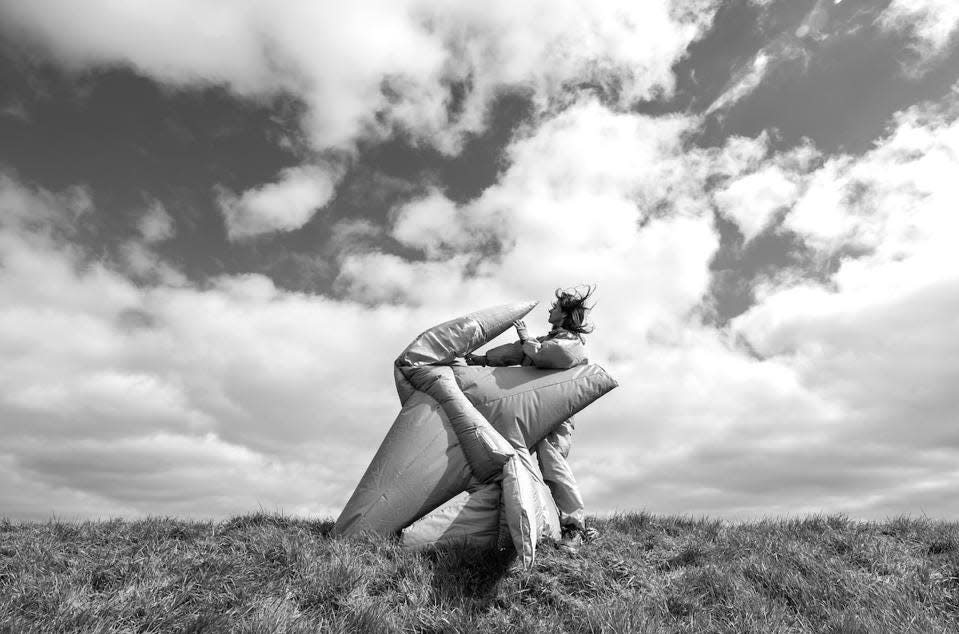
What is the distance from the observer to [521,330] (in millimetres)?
7465

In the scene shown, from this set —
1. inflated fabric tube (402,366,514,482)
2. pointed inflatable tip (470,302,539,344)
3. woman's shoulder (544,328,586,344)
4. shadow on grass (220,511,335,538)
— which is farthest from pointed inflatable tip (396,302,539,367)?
shadow on grass (220,511,335,538)

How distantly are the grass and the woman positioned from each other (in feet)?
1.39

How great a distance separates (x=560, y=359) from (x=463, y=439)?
1444mm

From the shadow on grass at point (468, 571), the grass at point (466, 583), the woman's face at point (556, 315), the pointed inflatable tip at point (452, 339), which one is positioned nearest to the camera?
the grass at point (466, 583)

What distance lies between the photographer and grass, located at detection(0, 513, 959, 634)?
4281mm

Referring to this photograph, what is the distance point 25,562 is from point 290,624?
2822 mm

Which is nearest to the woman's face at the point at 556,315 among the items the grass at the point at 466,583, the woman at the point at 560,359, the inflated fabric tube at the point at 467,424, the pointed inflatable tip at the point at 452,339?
the woman at the point at 560,359

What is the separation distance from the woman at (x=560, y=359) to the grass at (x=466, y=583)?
0.42 metres

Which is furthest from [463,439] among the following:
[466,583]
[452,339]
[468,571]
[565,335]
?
[565,335]

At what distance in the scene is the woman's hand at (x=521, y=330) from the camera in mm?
7383

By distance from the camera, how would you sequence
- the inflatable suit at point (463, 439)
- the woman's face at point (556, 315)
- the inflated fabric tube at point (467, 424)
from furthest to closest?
the woman's face at point (556, 315) → the inflated fabric tube at point (467, 424) → the inflatable suit at point (463, 439)

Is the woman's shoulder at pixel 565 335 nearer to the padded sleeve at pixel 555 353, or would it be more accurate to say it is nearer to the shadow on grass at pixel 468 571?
the padded sleeve at pixel 555 353

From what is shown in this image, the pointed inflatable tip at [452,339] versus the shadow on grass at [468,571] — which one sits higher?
the pointed inflatable tip at [452,339]

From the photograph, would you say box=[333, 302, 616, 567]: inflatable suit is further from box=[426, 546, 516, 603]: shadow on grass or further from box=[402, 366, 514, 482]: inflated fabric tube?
box=[426, 546, 516, 603]: shadow on grass
